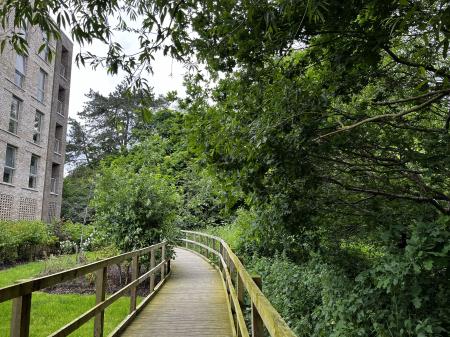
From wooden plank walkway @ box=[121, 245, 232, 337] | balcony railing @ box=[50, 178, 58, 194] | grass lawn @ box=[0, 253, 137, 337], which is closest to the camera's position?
wooden plank walkway @ box=[121, 245, 232, 337]

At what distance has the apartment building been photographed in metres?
19.6

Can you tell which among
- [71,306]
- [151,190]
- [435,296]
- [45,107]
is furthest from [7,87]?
[435,296]

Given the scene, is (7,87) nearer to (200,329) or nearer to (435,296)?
(200,329)

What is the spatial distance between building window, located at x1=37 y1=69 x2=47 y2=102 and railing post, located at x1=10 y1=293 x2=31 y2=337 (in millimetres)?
22835

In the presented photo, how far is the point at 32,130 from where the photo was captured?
22.2m

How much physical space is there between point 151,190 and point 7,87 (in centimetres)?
1174

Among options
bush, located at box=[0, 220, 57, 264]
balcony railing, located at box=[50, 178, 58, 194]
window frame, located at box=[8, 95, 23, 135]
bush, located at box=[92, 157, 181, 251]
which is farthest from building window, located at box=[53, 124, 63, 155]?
bush, located at box=[92, 157, 181, 251]

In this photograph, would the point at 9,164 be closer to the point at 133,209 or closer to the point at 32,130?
the point at 32,130

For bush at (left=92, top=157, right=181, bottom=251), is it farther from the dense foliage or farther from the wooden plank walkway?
the dense foliage

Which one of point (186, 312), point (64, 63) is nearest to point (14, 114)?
point (64, 63)

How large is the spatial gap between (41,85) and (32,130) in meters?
3.15

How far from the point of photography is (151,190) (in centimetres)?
1232

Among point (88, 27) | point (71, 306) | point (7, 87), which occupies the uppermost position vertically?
point (7, 87)

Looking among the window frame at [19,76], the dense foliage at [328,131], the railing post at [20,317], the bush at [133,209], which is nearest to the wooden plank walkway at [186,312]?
the dense foliage at [328,131]
